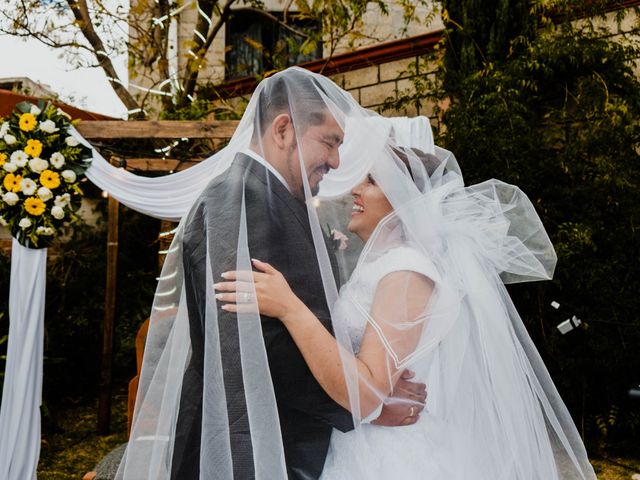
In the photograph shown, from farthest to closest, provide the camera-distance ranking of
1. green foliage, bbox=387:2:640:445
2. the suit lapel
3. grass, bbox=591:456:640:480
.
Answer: green foliage, bbox=387:2:640:445 → grass, bbox=591:456:640:480 → the suit lapel

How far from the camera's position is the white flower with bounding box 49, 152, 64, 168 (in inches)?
162

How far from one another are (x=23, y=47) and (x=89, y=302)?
3271mm

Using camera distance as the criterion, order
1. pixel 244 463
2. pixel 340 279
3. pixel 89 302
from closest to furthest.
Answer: pixel 244 463
pixel 340 279
pixel 89 302

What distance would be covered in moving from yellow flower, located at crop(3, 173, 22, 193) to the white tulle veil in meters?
2.90

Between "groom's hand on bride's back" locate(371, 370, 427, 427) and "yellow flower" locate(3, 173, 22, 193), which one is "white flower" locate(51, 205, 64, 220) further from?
"groom's hand on bride's back" locate(371, 370, 427, 427)

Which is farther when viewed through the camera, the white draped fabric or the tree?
the tree

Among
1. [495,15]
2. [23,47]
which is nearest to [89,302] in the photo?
[23,47]

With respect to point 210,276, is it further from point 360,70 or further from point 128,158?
point 360,70

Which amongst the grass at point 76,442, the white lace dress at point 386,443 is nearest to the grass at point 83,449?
the grass at point 76,442

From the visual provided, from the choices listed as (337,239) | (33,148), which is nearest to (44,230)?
(33,148)

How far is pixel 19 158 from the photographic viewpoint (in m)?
4.00

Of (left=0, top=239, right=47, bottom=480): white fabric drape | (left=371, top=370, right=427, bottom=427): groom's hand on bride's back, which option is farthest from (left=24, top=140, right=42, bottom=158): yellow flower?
(left=371, top=370, right=427, bottom=427): groom's hand on bride's back

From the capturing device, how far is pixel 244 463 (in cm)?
125

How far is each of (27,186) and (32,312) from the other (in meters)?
0.88
